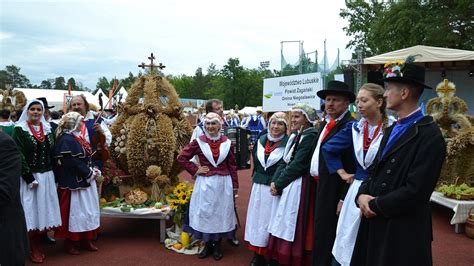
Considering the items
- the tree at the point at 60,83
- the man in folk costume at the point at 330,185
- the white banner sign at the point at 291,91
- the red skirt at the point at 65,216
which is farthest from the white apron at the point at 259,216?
the tree at the point at 60,83

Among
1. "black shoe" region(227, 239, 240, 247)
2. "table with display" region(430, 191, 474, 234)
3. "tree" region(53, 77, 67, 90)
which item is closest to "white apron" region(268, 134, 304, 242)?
"black shoe" region(227, 239, 240, 247)

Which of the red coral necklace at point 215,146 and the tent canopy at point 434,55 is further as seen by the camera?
the tent canopy at point 434,55

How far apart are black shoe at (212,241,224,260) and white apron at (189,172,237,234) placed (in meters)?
0.23

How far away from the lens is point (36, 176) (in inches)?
185

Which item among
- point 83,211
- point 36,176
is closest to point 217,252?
point 83,211

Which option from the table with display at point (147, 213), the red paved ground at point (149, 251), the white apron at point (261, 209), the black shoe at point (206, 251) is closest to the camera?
the white apron at point (261, 209)

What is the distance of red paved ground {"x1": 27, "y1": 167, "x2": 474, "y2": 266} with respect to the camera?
190 inches

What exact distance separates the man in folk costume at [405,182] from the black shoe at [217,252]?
2.68m

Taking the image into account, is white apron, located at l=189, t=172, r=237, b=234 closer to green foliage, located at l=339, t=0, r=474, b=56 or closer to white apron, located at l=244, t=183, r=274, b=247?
white apron, located at l=244, t=183, r=274, b=247

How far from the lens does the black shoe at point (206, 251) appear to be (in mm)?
4946

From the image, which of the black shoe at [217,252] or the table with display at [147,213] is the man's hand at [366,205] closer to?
the black shoe at [217,252]

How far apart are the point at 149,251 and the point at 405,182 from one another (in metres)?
3.86

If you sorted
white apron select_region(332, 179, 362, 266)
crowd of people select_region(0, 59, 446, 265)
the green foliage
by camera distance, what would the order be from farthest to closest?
the green foliage → white apron select_region(332, 179, 362, 266) → crowd of people select_region(0, 59, 446, 265)

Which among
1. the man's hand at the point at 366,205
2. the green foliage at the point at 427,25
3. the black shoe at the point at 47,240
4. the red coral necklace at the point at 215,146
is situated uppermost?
the green foliage at the point at 427,25
